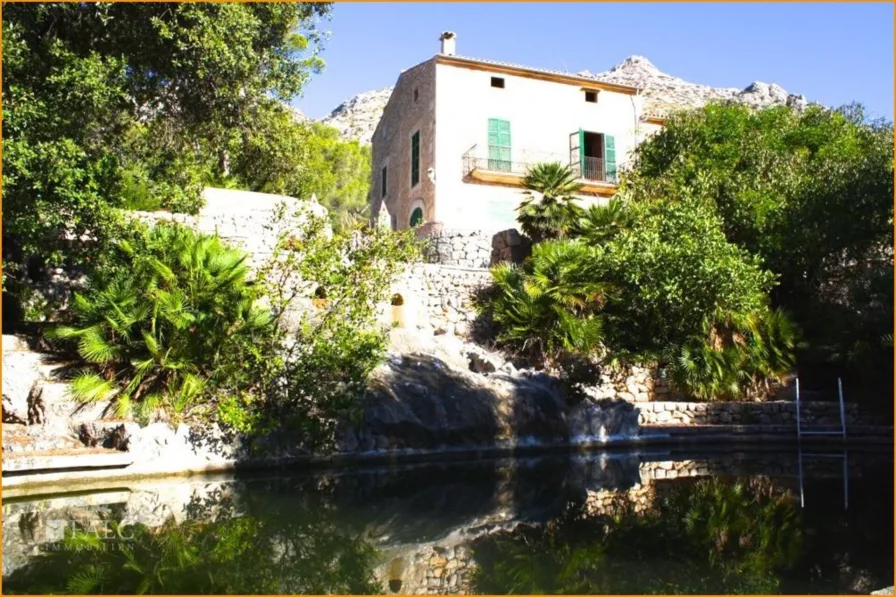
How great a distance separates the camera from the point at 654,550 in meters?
6.72

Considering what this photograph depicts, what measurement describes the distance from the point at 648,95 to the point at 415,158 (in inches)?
1349

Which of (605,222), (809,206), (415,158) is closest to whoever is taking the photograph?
(809,206)

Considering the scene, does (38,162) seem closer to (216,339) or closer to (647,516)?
(216,339)

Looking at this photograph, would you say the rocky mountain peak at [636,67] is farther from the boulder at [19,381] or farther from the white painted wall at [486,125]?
the boulder at [19,381]

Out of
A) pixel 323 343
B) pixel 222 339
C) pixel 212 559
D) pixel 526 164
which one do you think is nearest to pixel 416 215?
pixel 526 164

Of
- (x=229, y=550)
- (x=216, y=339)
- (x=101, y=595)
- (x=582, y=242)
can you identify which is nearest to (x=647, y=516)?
(x=229, y=550)

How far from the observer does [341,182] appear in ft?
138

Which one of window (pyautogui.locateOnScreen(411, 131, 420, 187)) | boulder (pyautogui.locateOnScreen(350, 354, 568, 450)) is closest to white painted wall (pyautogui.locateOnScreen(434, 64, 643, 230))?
window (pyautogui.locateOnScreen(411, 131, 420, 187))

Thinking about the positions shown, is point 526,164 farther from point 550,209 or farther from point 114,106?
point 114,106

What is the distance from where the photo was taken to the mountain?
197 ft

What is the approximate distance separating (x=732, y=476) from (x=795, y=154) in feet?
51.6

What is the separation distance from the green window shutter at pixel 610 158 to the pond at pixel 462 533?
1613cm

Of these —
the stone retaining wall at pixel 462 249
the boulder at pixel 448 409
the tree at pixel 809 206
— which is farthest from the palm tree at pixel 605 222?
the boulder at pixel 448 409

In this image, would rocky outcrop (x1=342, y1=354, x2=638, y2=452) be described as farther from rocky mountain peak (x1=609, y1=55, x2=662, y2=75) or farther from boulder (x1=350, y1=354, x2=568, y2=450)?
rocky mountain peak (x1=609, y1=55, x2=662, y2=75)
